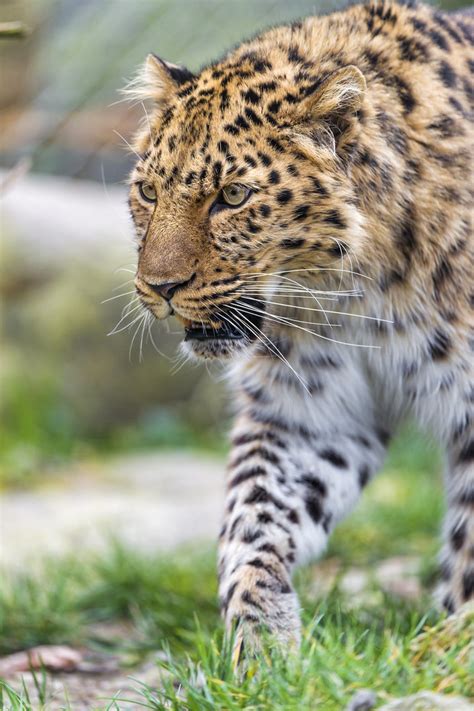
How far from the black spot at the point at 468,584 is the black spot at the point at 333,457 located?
0.69m

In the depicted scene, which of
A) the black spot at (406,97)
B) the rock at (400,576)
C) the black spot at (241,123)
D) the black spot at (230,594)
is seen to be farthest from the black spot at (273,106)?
the rock at (400,576)

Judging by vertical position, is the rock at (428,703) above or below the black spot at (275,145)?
below

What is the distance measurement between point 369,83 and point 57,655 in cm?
281

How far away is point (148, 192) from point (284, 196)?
0.58 m

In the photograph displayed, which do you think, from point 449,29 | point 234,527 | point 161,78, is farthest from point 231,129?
point 234,527

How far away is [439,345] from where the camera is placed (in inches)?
179

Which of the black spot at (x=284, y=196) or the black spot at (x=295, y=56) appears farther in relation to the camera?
the black spot at (x=295, y=56)

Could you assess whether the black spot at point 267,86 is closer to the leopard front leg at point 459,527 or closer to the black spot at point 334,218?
the black spot at point 334,218

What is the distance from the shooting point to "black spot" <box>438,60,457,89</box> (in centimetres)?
455

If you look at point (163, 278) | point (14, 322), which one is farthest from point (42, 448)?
point (163, 278)

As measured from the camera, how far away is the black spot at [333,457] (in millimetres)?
4867

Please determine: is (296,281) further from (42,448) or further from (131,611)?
(42,448)

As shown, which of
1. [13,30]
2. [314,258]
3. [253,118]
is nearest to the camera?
[13,30]

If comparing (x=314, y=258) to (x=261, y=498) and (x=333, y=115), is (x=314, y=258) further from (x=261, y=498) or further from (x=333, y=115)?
(x=261, y=498)
